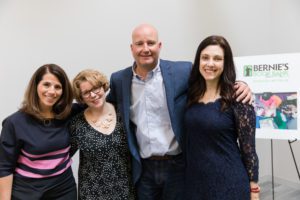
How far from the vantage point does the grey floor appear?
3.71 meters

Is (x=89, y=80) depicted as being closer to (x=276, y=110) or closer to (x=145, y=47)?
(x=145, y=47)

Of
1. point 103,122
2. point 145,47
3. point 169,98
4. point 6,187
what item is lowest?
point 6,187

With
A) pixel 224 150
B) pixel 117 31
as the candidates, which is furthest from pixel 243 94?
pixel 117 31

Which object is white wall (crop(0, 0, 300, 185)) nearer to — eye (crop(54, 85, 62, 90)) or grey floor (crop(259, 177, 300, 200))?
grey floor (crop(259, 177, 300, 200))

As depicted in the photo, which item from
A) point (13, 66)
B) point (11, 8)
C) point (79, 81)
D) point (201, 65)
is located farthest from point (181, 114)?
point (11, 8)

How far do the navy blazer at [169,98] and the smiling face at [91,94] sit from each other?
167mm

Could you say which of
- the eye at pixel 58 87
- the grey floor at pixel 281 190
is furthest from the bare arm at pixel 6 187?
the grey floor at pixel 281 190

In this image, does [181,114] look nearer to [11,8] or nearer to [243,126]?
[243,126]

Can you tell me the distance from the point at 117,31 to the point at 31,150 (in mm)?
1676

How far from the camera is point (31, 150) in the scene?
5.43ft

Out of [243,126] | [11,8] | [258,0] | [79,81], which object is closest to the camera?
[243,126]

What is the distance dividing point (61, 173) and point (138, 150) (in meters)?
0.50

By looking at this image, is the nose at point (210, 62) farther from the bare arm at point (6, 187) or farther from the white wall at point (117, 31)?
the white wall at point (117, 31)

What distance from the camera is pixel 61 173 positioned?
179cm
